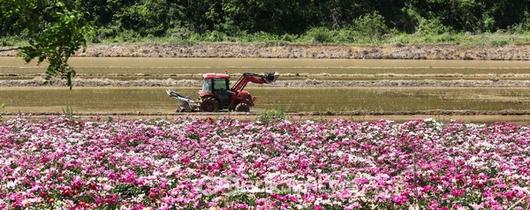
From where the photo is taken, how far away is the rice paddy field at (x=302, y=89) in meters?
30.8

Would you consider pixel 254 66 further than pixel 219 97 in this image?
Yes

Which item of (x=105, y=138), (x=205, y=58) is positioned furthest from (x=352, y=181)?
(x=205, y=58)

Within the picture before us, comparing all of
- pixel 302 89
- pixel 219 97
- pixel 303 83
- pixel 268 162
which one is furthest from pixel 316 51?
pixel 268 162

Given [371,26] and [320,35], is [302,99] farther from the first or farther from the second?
[371,26]

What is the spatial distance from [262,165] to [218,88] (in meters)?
17.4

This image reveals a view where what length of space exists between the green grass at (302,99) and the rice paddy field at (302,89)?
0.12 ft

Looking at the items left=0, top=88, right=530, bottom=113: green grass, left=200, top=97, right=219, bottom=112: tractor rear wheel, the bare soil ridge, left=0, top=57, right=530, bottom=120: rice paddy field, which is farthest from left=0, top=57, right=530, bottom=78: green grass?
left=200, top=97, right=219, bottom=112: tractor rear wheel

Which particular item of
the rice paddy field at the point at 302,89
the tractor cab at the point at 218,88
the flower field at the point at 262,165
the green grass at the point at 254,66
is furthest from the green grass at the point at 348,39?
the flower field at the point at 262,165

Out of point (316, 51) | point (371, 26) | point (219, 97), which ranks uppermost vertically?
point (371, 26)

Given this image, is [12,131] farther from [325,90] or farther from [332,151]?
[325,90]

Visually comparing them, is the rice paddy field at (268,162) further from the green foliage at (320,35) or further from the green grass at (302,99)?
the green foliage at (320,35)

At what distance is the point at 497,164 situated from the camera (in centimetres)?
A: 1260

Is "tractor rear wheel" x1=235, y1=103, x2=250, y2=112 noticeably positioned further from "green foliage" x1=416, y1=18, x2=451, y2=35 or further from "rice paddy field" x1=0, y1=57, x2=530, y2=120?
"green foliage" x1=416, y1=18, x2=451, y2=35

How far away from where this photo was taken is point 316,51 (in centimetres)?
6669
